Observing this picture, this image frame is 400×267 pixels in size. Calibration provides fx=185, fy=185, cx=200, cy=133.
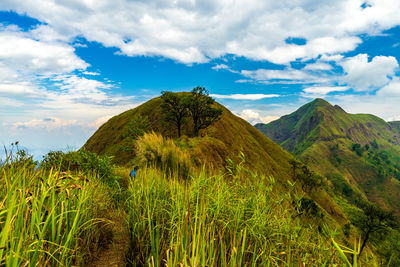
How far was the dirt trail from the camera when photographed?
2.85m

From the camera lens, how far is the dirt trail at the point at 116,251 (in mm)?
2847

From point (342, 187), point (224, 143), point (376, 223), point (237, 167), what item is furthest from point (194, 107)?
point (342, 187)

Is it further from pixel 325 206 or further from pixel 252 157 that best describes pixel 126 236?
pixel 325 206

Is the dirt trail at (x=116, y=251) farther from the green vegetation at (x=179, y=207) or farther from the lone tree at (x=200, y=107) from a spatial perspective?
the lone tree at (x=200, y=107)

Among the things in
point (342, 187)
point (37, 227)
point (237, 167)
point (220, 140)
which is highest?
point (220, 140)

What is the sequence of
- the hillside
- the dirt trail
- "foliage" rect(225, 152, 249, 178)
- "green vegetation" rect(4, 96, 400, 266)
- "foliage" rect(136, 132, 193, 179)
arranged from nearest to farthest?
"green vegetation" rect(4, 96, 400, 266) < the dirt trail < "foliage" rect(225, 152, 249, 178) < "foliage" rect(136, 132, 193, 179) < the hillside

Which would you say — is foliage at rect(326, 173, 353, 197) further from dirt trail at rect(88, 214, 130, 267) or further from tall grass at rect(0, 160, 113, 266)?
tall grass at rect(0, 160, 113, 266)

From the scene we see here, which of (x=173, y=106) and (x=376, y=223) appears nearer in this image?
(x=376, y=223)

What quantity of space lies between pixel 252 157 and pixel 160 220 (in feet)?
160

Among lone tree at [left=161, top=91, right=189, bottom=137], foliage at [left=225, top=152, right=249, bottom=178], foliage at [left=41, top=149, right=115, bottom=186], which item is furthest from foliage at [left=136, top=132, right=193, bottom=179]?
lone tree at [left=161, top=91, right=189, bottom=137]

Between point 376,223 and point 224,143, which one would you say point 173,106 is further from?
point 376,223

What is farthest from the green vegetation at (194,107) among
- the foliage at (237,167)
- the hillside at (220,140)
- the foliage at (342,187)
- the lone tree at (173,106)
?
the foliage at (342,187)

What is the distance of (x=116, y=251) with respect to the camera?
3041 mm

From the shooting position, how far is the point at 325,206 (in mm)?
59156
